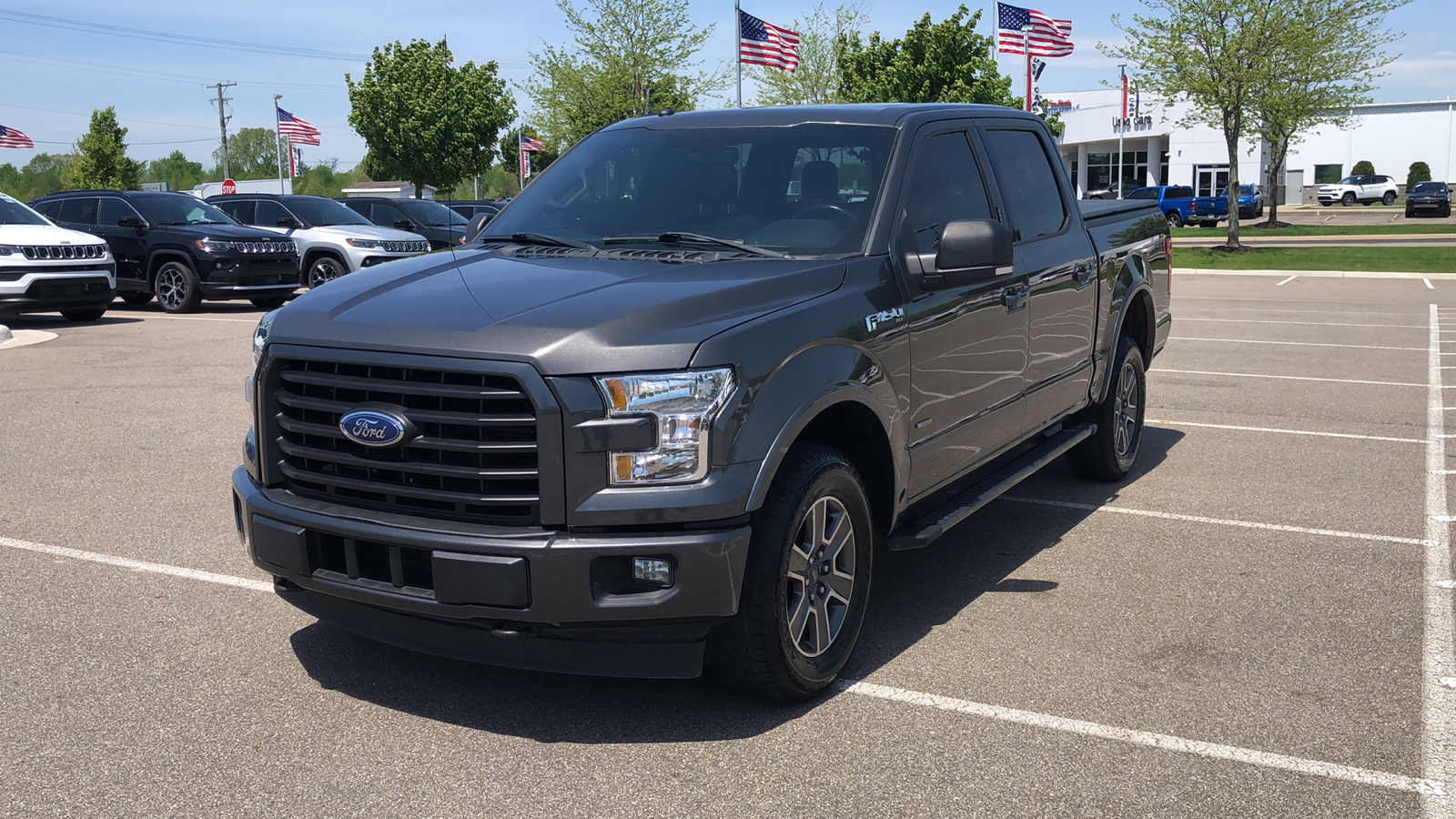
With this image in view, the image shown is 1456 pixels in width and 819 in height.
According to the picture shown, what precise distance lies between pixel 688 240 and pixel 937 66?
3030 centimetres

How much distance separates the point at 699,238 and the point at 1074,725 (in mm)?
2144

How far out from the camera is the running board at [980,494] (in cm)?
449

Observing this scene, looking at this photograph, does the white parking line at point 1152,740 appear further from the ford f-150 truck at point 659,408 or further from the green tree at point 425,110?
the green tree at point 425,110

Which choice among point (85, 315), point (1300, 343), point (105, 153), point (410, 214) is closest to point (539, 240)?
point (1300, 343)

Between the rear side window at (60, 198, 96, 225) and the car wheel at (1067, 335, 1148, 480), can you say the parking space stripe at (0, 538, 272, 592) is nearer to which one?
the car wheel at (1067, 335, 1148, 480)

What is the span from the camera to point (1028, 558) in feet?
18.7

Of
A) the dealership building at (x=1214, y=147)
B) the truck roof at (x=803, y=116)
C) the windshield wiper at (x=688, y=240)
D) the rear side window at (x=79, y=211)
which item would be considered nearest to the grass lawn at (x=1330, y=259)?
the rear side window at (x=79, y=211)

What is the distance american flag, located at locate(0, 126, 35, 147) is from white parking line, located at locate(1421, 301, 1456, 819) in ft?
Answer: 130

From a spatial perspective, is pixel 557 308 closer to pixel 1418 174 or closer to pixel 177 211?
pixel 177 211

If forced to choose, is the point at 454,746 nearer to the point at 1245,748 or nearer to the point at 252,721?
the point at 252,721

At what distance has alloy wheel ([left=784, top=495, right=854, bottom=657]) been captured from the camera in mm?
3914

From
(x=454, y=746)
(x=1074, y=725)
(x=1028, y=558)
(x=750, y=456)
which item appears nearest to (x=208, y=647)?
(x=454, y=746)

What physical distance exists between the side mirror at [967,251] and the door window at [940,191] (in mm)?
98

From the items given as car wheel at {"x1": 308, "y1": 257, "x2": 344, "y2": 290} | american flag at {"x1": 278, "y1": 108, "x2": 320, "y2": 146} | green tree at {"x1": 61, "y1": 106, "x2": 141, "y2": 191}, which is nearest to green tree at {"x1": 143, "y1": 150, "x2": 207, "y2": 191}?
green tree at {"x1": 61, "y1": 106, "x2": 141, "y2": 191}
